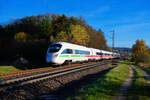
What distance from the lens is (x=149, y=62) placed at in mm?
36344

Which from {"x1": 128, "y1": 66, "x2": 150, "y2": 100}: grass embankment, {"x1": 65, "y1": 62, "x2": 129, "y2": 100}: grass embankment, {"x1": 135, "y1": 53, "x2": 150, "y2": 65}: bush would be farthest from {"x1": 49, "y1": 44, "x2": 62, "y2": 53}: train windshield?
{"x1": 135, "y1": 53, "x2": 150, "y2": 65}: bush

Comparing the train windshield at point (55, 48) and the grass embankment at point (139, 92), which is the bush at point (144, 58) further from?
the grass embankment at point (139, 92)

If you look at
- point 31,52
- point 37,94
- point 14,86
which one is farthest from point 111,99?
point 31,52

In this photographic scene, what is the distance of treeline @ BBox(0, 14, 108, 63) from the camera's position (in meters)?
35.2

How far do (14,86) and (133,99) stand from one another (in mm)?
6176

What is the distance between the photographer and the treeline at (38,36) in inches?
1385

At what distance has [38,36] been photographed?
165 ft

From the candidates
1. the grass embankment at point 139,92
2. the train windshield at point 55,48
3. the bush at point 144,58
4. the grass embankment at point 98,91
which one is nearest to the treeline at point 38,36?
the train windshield at point 55,48

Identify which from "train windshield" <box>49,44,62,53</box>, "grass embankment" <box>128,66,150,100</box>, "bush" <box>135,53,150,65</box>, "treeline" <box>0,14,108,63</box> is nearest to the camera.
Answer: "grass embankment" <box>128,66,150,100</box>

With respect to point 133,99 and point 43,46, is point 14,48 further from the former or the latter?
point 133,99

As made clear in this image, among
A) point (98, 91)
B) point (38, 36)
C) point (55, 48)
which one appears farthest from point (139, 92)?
point (38, 36)

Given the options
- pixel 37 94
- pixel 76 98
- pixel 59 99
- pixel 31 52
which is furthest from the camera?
pixel 31 52

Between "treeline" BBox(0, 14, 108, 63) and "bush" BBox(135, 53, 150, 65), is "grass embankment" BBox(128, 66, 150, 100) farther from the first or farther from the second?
"bush" BBox(135, 53, 150, 65)

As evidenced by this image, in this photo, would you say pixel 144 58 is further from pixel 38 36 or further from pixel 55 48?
pixel 38 36
